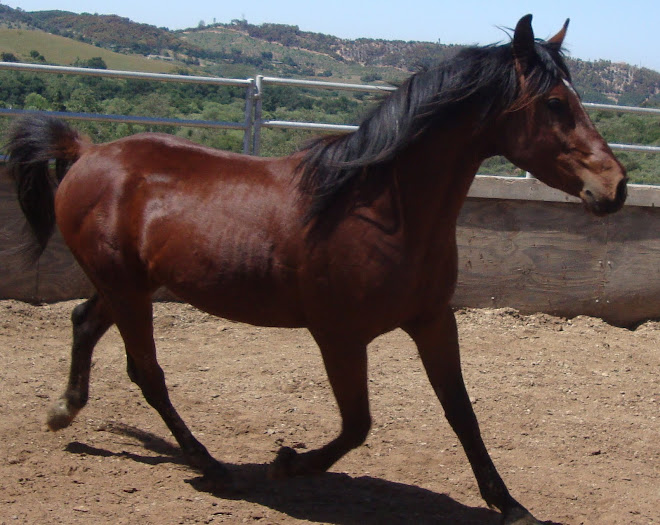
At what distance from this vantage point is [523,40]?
2986 mm

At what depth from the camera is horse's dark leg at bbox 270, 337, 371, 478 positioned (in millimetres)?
3268

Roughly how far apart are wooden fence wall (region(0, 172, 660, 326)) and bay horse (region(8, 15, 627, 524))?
2.90 metres

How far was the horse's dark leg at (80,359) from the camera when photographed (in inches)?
165

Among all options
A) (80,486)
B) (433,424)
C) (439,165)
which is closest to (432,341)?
(439,165)

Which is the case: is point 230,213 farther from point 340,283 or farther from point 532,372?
point 532,372

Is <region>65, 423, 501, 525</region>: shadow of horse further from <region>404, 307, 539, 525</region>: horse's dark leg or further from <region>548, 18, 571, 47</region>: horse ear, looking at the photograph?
<region>548, 18, 571, 47</region>: horse ear

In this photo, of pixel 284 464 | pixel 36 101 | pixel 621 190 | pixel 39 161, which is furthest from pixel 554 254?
pixel 36 101

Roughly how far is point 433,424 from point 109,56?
31.6 m

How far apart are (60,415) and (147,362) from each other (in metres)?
0.70

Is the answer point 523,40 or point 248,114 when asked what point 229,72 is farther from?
point 523,40

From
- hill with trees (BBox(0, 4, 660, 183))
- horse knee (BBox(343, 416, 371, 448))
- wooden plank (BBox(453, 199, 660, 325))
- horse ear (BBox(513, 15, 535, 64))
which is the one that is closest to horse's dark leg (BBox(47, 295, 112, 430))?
horse knee (BBox(343, 416, 371, 448))

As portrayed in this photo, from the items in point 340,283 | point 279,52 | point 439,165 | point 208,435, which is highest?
point 279,52

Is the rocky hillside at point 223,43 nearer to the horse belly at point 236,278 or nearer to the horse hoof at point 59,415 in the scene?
the horse hoof at point 59,415

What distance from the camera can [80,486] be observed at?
3598 millimetres
